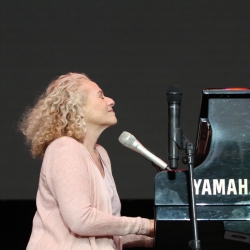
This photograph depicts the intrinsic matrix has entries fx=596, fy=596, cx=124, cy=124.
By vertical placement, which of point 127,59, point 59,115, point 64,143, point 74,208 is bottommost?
point 74,208

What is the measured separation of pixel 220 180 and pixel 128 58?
1803 mm

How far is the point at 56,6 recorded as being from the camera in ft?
11.7

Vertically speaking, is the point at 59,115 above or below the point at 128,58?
below

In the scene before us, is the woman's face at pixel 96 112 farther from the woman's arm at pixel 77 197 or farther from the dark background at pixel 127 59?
the dark background at pixel 127 59

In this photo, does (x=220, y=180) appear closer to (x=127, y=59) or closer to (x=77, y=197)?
(x=77, y=197)

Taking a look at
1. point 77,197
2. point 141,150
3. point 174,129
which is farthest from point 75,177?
point 174,129

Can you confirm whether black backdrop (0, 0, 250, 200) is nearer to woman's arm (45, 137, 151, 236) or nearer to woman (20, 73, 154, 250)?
woman (20, 73, 154, 250)

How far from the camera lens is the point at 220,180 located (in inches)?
73.5

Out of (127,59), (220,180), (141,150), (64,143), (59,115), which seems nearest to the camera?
(220,180)

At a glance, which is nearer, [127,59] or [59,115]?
[59,115]

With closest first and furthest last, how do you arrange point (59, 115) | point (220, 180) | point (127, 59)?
point (220, 180), point (59, 115), point (127, 59)

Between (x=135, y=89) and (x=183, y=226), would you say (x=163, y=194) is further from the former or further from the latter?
(x=135, y=89)

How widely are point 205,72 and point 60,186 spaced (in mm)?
1674

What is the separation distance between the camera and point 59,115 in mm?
2328
